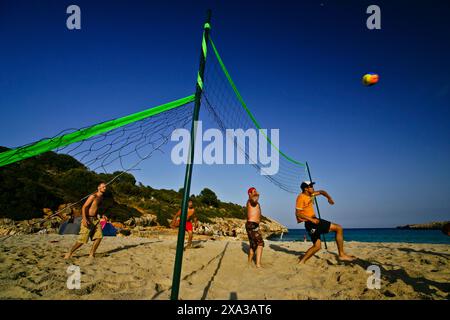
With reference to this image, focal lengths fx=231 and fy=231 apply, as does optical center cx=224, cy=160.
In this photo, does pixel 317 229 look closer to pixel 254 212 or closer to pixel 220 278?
pixel 254 212

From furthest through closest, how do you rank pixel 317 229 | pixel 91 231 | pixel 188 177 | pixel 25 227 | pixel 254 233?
pixel 25 227
pixel 91 231
pixel 254 233
pixel 317 229
pixel 188 177

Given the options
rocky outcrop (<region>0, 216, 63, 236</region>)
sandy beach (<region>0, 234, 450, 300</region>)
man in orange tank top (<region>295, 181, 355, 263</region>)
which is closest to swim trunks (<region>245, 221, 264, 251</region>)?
sandy beach (<region>0, 234, 450, 300</region>)

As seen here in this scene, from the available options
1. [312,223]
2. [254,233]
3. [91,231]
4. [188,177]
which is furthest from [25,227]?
[312,223]

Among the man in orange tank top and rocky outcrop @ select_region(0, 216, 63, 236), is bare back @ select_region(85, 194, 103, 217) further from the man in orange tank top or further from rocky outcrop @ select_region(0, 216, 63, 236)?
rocky outcrop @ select_region(0, 216, 63, 236)

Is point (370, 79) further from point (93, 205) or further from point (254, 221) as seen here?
point (93, 205)

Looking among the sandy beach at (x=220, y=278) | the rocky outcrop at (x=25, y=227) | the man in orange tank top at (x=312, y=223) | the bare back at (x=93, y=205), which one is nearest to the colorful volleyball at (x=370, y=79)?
the man in orange tank top at (x=312, y=223)

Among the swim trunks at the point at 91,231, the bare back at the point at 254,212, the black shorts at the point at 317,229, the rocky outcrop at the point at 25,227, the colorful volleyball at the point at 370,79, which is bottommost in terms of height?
the rocky outcrop at the point at 25,227

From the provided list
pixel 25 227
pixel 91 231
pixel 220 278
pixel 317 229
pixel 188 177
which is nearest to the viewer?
pixel 188 177

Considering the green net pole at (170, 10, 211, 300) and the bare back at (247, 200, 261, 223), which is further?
the bare back at (247, 200, 261, 223)

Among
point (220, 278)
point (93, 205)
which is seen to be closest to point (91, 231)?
point (93, 205)

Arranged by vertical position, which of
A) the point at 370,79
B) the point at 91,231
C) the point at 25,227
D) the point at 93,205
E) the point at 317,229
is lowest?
the point at 25,227

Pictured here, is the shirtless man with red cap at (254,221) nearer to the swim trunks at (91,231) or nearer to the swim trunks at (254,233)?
the swim trunks at (254,233)

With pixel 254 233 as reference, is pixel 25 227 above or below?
below

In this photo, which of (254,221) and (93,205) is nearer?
(254,221)
